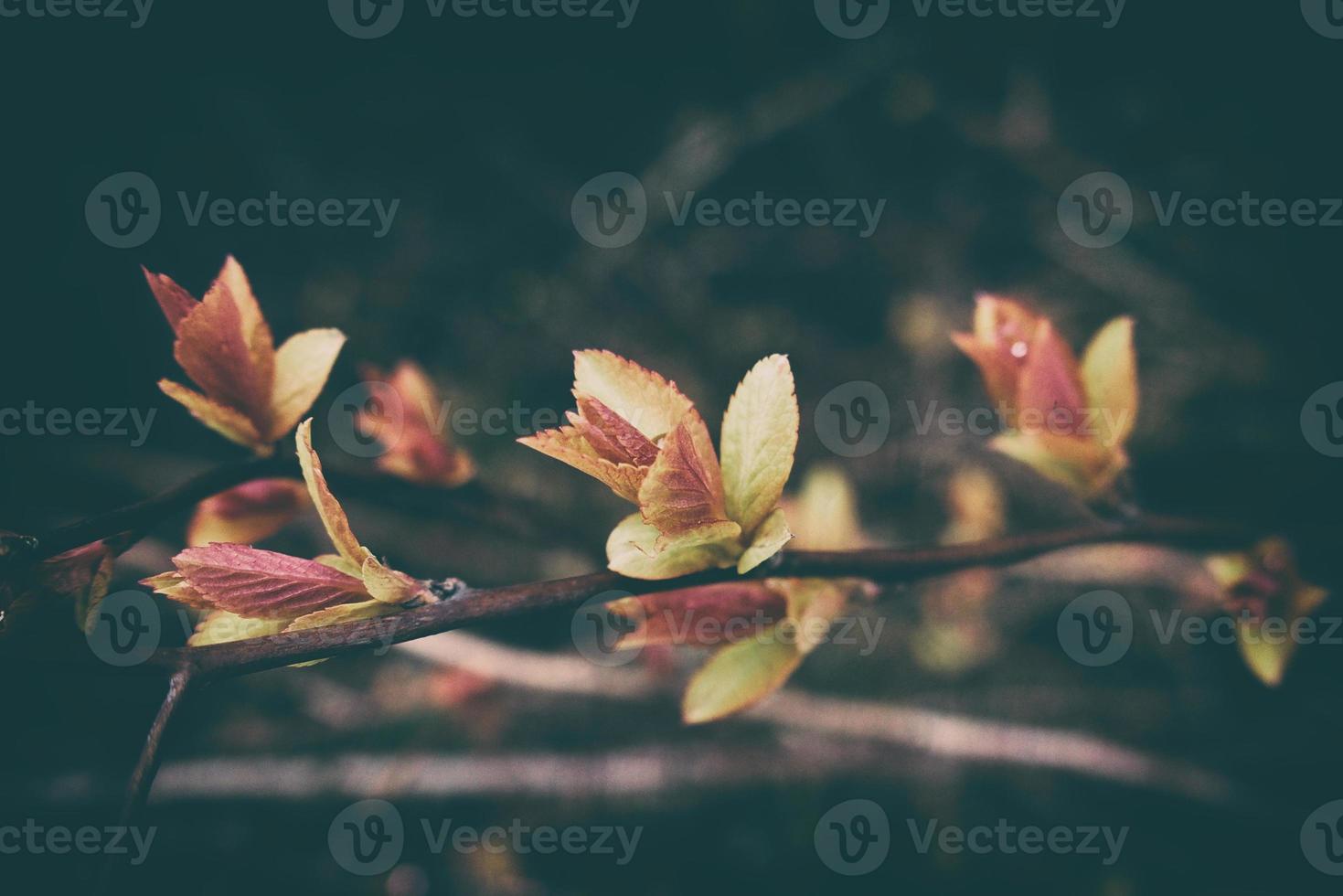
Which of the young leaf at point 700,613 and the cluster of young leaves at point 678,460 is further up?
the cluster of young leaves at point 678,460

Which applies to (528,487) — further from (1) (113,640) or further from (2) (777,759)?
(1) (113,640)
